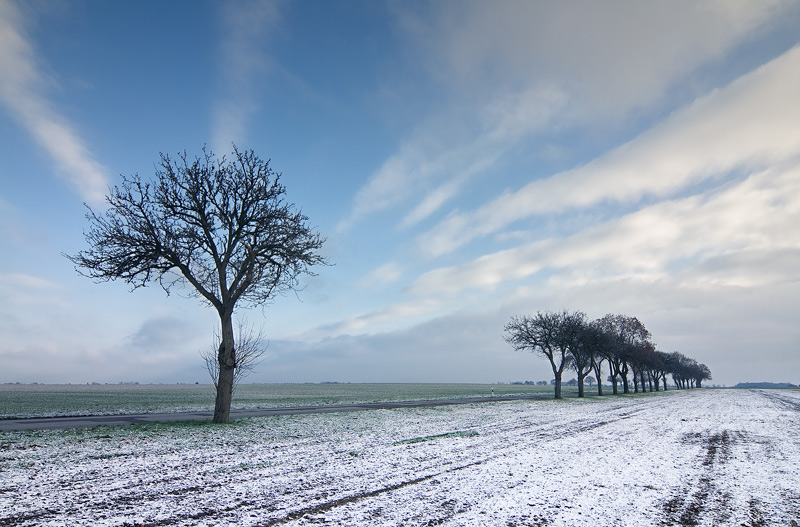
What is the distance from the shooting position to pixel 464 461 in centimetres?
1191

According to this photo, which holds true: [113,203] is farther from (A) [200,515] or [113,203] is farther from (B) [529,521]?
(B) [529,521]

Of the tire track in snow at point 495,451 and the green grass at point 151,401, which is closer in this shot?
the tire track in snow at point 495,451

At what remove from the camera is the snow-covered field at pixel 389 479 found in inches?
284

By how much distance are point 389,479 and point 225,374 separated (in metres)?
13.7

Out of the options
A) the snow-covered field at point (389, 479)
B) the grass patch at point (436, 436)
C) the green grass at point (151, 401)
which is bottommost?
the green grass at point (151, 401)

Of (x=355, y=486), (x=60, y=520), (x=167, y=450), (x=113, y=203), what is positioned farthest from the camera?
(x=113, y=203)

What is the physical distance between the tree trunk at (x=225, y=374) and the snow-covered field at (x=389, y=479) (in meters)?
3.14

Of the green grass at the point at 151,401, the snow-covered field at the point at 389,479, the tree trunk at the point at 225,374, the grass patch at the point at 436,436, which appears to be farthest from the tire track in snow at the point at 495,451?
the green grass at the point at 151,401

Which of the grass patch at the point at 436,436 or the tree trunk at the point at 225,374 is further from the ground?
the tree trunk at the point at 225,374

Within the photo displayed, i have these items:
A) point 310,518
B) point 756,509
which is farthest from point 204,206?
point 756,509

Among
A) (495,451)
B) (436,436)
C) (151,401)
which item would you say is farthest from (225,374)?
(151,401)

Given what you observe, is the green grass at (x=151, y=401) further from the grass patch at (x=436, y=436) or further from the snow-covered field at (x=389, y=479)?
the grass patch at (x=436, y=436)

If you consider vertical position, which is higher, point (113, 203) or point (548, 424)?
point (113, 203)

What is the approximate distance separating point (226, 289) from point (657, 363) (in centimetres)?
9933
